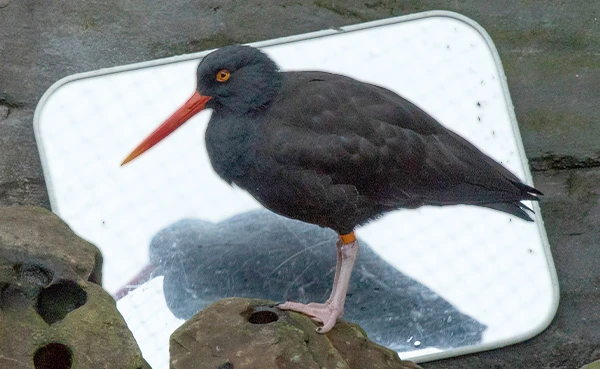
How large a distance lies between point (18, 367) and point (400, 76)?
231 cm

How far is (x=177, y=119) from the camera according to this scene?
3225mm

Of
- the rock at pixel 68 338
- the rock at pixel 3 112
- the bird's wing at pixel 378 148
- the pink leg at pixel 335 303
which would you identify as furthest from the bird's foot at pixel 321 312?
the rock at pixel 3 112

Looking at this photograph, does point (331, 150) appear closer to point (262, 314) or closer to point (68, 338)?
point (262, 314)

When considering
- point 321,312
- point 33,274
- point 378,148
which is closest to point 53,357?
point 33,274

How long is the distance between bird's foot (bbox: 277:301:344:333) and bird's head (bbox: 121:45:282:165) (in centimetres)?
66

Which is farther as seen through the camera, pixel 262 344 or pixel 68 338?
pixel 262 344

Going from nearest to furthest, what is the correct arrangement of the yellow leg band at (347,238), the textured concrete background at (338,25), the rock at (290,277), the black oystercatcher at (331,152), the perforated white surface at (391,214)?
the black oystercatcher at (331,152) < the yellow leg band at (347,238) < the rock at (290,277) < the perforated white surface at (391,214) < the textured concrete background at (338,25)

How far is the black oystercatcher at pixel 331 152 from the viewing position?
9.43 feet

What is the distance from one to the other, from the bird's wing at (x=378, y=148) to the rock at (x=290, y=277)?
0.47 metres

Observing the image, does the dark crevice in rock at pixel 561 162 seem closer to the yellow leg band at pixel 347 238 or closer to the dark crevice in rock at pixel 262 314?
the yellow leg band at pixel 347 238

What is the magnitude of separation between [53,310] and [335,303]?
932 mm

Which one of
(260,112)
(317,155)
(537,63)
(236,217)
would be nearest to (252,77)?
(260,112)

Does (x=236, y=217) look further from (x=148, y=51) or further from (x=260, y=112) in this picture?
(x=148, y=51)

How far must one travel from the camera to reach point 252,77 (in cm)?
301
